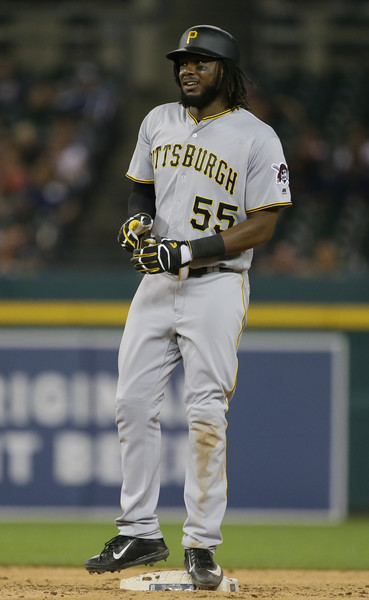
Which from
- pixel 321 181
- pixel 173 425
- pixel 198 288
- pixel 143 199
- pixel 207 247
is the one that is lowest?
pixel 173 425

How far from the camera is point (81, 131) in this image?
1088cm

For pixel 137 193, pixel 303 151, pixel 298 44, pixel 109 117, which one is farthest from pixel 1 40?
pixel 137 193

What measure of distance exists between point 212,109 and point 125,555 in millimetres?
1654

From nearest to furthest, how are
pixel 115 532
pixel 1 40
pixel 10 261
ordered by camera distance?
pixel 115 532
pixel 10 261
pixel 1 40

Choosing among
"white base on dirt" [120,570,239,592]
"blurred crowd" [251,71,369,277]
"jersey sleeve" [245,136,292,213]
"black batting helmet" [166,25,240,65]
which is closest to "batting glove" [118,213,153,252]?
"jersey sleeve" [245,136,292,213]

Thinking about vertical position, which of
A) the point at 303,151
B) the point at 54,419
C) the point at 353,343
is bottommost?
the point at 54,419

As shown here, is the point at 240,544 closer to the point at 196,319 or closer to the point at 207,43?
the point at 196,319

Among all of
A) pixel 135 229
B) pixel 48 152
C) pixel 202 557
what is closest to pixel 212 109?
pixel 135 229

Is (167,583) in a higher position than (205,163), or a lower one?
lower

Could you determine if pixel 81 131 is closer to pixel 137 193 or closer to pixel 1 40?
pixel 1 40

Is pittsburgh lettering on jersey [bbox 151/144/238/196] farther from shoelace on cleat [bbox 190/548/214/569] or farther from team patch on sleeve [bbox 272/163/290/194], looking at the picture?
shoelace on cleat [bbox 190/548/214/569]

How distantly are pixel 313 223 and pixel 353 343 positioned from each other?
10.1 feet

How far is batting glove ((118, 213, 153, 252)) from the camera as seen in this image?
13.1 ft

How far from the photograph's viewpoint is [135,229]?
3986 mm
